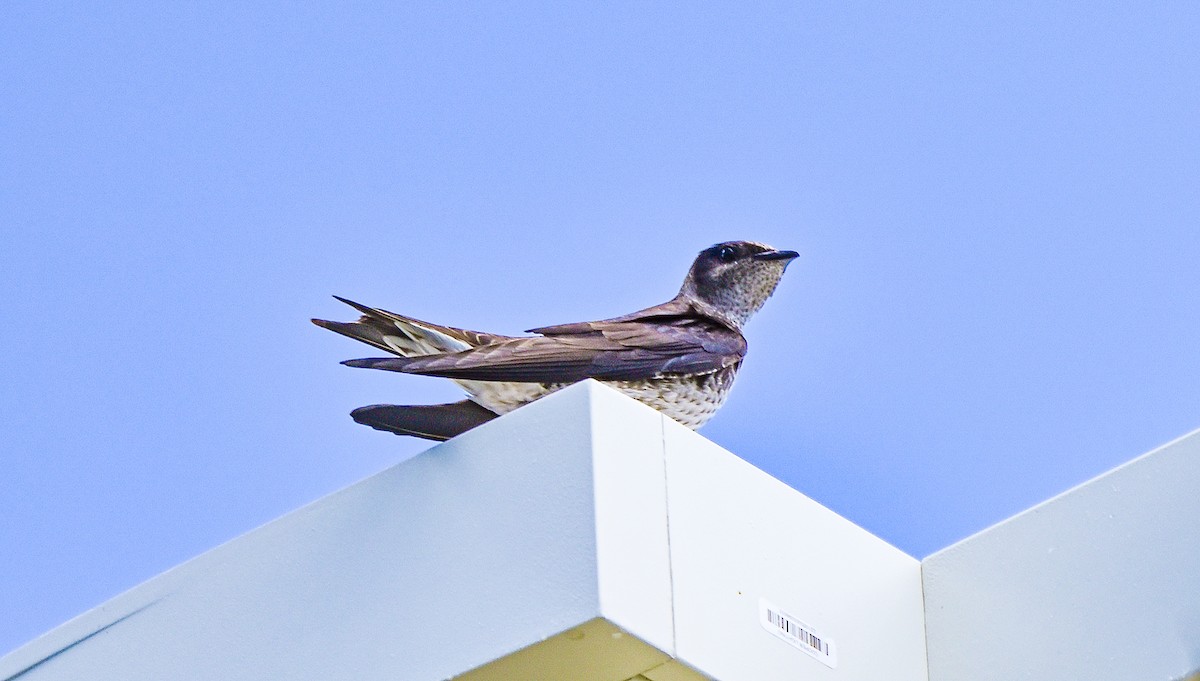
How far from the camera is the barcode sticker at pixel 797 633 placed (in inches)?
173

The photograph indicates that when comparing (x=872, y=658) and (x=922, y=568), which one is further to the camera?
(x=922, y=568)

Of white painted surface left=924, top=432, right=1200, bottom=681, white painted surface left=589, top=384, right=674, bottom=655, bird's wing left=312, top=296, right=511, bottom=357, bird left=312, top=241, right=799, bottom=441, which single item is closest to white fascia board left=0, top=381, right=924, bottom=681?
white painted surface left=589, top=384, right=674, bottom=655

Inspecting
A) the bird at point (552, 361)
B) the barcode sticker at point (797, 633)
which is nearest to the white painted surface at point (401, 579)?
the bird at point (552, 361)

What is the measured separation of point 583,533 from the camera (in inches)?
157

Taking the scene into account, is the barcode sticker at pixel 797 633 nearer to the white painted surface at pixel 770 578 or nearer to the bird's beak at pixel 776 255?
the white painted surface at pixel 770 578

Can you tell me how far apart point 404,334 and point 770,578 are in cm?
158

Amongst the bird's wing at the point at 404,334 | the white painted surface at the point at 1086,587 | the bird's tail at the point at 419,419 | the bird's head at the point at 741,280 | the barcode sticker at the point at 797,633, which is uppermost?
the bird's head at the point at 741,280

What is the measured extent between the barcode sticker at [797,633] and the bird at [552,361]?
1.22 meters

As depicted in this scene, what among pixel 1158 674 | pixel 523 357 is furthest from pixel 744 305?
pixel 1158 674

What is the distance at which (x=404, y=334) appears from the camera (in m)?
5.41

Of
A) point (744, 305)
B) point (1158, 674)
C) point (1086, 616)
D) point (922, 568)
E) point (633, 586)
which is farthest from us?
point (744, 305)

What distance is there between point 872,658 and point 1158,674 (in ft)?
2.61

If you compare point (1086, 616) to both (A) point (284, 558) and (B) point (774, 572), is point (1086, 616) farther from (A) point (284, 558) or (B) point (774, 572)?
(A) point (284, 558)

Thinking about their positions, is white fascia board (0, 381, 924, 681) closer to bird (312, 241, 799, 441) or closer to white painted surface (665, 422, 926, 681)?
white painted surface (665, 422, 926, 681)
